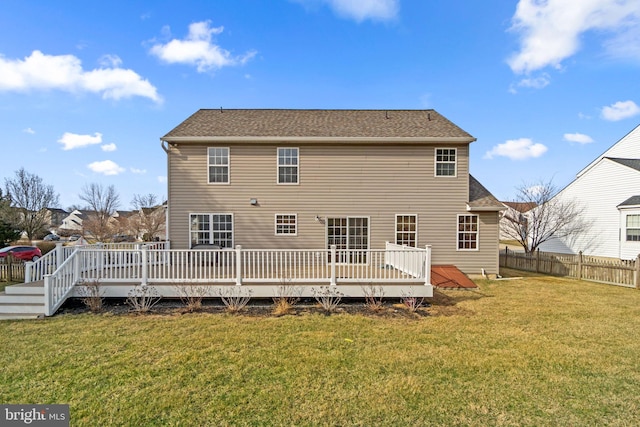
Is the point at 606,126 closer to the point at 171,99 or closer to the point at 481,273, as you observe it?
the point at 481,273

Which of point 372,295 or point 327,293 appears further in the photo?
point 327,293

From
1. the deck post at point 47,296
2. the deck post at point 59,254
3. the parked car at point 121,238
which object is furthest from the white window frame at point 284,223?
the parked car at point 121,238

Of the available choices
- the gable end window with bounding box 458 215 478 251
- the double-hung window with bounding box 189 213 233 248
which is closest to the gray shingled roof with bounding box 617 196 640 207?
the gable end window with bounding box 458 215 478 251

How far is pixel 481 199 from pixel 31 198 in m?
45.7

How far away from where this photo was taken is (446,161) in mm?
11719

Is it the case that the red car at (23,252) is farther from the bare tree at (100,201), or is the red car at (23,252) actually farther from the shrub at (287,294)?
the shrub at (287,294)

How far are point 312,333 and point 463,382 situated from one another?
2.68 meters

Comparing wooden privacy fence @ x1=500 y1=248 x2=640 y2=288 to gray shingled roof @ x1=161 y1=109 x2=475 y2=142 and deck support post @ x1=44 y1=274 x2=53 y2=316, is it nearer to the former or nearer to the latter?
gray shingled roof @ x1=161 y1=109 x2=475 y2=142

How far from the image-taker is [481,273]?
11.5 m

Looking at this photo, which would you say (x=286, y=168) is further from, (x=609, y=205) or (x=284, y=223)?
(x=609, y=205)

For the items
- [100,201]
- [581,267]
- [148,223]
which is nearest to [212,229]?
[581,267]

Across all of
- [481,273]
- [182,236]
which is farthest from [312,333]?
[481,273]

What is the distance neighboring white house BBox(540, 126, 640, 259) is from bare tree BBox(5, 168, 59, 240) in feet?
154

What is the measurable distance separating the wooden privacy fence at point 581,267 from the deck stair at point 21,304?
17.6 meters
